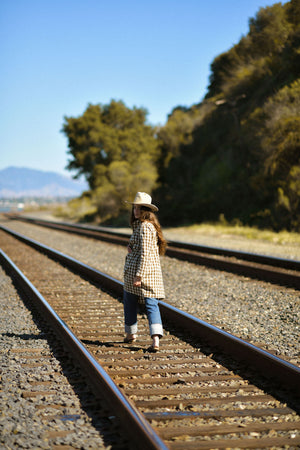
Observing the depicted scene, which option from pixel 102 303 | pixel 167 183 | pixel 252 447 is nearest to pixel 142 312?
pixel 102 303

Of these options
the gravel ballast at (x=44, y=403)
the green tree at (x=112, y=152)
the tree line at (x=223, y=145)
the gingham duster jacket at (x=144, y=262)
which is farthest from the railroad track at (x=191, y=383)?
the green tree at (x=112, y=152)

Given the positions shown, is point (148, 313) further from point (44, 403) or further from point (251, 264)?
point (251, 264)

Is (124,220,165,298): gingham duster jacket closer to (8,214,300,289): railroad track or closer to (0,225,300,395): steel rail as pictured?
(0,225,300,395): steel rail

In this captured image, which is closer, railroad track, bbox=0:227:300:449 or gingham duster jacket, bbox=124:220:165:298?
railroad track, bbox=0:227:300:449

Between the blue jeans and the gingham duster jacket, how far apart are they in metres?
0.10

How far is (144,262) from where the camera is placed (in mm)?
5094

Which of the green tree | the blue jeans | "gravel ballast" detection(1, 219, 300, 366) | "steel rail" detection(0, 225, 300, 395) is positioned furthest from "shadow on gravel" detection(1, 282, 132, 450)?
the green tree

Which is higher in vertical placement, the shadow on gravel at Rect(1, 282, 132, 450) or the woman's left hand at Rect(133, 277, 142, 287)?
the woman's left hand at Rect(133, 277, 142, 287)

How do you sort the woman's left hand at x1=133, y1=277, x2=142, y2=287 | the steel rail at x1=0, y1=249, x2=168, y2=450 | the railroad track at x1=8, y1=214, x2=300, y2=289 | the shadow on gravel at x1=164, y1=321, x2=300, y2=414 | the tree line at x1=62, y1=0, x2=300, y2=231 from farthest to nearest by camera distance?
the tree line at x1=62, y1=0, x2=300, y2=231
the railroad track at x1=8, y1=214, x2=300, y2=289
the woman's left hand at x1=133, y1=277, x2=142, y2=287
the shadow on gravel at x1=164, y1=321, x2=300, y2=414
the steel rail at x1=0, y1=249, x2=168, y2=450

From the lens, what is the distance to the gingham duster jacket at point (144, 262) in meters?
5.09

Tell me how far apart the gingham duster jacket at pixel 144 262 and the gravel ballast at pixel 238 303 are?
4.43 ft

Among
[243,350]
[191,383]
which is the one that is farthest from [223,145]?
[191,383]

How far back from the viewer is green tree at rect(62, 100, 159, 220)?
36.8 meters

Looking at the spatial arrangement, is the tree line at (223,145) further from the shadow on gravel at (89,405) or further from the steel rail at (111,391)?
the shadow on gravel at (89,405)
